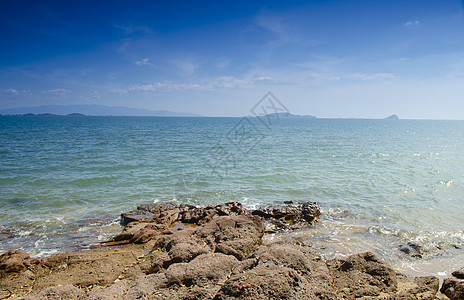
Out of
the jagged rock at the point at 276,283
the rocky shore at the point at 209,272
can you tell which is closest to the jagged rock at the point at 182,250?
the rocky shore at the point at 209,272

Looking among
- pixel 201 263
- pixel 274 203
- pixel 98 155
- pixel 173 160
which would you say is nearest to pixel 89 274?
pixel 201 263

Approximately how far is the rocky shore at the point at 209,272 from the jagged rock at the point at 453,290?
2 centimetres

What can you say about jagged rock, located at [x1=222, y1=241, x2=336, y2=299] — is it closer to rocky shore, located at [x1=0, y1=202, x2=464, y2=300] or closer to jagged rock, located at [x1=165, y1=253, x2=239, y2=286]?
rocky shore, located at [x1=0, y1=202, x2=464, y2=300]

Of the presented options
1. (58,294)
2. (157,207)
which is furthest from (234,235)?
(157,207)

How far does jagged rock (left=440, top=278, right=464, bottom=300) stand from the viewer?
5.33 m

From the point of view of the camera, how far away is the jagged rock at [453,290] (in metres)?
→ 5.33

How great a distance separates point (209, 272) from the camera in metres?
5.52

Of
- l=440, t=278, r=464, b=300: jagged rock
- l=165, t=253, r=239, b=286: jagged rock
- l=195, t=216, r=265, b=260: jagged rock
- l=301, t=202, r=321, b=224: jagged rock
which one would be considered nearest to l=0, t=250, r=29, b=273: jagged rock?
l=165, t=253, r=239, b=286: jagged rock

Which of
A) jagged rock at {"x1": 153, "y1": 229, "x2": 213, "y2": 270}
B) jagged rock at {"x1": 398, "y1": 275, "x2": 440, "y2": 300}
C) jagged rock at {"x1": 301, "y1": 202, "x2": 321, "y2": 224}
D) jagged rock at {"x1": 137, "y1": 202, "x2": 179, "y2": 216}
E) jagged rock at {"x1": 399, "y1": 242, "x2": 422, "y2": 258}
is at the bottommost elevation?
jagged rock at {"x1": 137, "y1": 202, "x2": 179, "y2": 216}

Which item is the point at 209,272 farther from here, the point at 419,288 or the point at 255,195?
the point at 255,195

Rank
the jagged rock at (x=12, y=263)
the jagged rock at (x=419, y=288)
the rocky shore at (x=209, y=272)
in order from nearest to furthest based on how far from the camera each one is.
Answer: the rocky shore at (x=209, y=272)
the jagged rock at (x=419, y=288)
the jagged rock at (x=12, y=263)

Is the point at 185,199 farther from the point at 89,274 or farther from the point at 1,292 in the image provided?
the point at 1,292

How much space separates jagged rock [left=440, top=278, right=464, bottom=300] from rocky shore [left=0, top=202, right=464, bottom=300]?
0.06 feet

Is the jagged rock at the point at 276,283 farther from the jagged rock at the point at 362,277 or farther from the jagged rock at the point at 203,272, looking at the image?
the jagged rock at the point at 362,277
